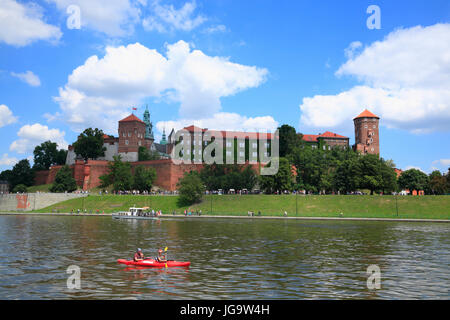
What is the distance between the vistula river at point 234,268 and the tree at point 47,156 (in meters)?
93.4

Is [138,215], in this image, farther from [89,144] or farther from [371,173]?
[89,144]

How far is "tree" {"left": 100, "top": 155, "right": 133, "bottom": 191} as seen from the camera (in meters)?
88.8

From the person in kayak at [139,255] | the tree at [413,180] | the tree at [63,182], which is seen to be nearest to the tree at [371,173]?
the tree at [413,180]

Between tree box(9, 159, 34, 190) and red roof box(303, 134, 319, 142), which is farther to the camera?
red roof box(303, 134, 319, 142)

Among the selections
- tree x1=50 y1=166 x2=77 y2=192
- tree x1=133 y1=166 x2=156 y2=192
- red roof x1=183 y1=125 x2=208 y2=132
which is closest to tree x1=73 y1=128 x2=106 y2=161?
tree x1=50 y1=166 x2=77 y2=192

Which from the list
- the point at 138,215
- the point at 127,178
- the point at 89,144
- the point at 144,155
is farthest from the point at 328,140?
the point at 138,215

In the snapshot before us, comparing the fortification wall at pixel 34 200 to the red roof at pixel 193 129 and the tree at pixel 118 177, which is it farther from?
the red roof at pixel 193 129

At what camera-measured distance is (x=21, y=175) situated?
106 metres

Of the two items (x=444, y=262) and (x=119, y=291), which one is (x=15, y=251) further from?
(x=444, y=262)

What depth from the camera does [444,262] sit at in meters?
20.9

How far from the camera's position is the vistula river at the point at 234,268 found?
46.7ft

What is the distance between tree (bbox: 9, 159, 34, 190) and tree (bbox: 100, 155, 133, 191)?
88.3 ft

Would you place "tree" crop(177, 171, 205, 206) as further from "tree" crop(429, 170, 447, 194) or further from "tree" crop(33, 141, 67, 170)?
"tree" crop(33, 141, 67, 170)

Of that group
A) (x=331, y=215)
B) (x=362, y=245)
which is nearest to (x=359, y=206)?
(x=331, y=215)
